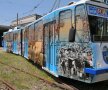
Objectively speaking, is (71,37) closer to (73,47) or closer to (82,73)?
(73,47)

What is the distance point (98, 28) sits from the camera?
9.02 m

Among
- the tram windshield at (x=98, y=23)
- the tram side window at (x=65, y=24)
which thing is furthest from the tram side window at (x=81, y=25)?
the tram side window at (x=65, y=24)

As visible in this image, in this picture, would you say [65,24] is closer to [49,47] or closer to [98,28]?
[98,28]

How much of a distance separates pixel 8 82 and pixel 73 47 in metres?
3.67

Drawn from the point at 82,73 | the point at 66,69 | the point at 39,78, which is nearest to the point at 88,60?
the point at 82,73

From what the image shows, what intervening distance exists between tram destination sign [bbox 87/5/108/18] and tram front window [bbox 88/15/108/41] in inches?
4.8

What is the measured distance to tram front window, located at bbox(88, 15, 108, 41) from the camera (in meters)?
8.86

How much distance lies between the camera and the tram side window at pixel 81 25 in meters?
8.84

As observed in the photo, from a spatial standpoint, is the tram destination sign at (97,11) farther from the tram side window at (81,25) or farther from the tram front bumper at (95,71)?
the tram front bumper at (95,71)

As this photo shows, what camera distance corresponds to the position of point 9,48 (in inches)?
1184

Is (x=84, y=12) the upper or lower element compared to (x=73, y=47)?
upper

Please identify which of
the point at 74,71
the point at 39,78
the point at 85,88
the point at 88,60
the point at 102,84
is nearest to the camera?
the point at 88,60

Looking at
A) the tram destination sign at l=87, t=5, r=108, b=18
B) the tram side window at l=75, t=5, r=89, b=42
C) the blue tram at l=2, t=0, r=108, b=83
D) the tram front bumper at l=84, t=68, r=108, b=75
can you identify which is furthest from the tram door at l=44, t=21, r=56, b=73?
the tram front bumper at l=84, t=68, r=108, b=75

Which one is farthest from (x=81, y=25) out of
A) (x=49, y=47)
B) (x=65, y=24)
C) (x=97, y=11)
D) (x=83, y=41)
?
(x=49, y=47)
